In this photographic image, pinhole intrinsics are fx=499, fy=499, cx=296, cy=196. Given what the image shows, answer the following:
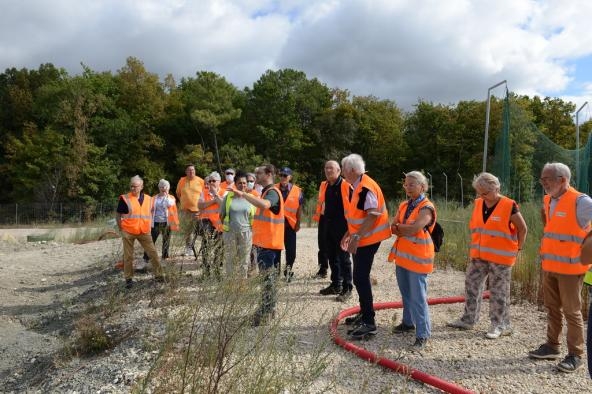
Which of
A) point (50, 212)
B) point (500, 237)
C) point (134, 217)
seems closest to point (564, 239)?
point (500, 237)

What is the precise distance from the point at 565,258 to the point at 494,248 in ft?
2.79

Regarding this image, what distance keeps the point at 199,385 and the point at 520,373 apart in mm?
3012

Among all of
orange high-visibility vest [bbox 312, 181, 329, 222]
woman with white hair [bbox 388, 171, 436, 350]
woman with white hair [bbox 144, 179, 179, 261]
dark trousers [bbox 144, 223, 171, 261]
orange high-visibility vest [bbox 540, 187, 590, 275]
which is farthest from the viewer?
woman with white hair [bbox 144, 179, 179, 261]

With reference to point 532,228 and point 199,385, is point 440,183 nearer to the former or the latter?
point 532,228

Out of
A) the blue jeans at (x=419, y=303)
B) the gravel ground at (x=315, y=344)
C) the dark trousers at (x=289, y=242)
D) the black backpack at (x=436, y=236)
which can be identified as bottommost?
the gravel ground at (x=315, y=344)

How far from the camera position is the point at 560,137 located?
37.3 meters

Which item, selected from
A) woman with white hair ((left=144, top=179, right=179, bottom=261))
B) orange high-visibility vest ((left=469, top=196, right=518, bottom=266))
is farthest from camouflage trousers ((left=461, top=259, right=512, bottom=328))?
woman with white hair ((left=144, top=179, right=179, bottom=261))

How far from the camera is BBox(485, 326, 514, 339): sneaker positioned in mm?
5168

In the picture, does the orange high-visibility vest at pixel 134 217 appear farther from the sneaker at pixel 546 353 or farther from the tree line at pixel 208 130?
the tree line at pixel 208 130

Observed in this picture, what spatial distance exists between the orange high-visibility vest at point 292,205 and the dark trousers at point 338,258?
2.15 ft

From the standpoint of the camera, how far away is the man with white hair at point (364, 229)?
4867mm

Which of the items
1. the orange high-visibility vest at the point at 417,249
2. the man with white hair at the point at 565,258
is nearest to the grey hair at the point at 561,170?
the man with white hair at the point at 565,258

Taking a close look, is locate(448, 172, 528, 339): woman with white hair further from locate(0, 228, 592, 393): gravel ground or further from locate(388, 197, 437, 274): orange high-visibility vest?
locate(388, 197, 437, 274): orange high-visibility vest

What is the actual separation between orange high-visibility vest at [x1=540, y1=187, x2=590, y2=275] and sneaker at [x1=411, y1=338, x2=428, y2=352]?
1312 millimetres
